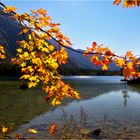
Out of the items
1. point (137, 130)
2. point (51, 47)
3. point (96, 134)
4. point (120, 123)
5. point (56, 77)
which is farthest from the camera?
point (120, 123)

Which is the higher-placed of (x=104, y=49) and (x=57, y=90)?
→ (x=104, y=49)

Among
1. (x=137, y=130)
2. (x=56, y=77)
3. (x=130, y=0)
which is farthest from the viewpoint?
(x=137, y=130)

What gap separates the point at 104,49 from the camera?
552cm

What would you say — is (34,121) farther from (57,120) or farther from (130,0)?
(130,0)

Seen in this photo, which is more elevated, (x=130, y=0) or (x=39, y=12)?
(x=39, y=12)

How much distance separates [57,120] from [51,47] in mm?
18163

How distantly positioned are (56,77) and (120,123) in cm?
1878

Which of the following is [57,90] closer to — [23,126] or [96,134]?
[96,134]

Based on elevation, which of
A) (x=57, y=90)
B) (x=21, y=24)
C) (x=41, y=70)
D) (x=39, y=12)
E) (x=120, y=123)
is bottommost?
(x=120, y=123)

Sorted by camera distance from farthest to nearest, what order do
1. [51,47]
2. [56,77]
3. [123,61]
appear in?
[51,47], [56,77], [123,61]

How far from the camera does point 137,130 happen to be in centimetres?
2045

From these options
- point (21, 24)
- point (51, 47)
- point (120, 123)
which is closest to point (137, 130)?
point (120, 123)

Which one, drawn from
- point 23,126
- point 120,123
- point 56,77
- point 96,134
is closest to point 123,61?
point 56,77

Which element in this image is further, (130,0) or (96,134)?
(96,134)
